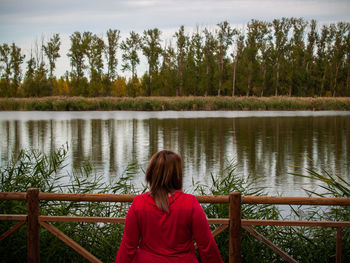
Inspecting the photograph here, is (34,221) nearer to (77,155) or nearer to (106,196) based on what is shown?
(106,196)

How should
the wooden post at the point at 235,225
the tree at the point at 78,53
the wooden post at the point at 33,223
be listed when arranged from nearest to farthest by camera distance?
the wooden post at the point at 235,225 → the wooden post at the point at 33,223 → the tree at the point at 78,53

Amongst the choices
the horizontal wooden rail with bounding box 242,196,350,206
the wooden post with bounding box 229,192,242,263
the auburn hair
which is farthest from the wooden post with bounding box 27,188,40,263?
the horizontal wooden rail with bounding box 242,196,350,206

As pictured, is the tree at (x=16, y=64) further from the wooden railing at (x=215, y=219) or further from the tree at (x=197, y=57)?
the wooden railing at (x=215, y=219)

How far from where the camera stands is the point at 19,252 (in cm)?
505

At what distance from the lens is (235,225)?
3.74 m

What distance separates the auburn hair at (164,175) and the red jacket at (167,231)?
5 centimetres

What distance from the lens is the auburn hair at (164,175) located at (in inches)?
102

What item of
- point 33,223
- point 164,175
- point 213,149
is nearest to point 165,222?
point 164,175

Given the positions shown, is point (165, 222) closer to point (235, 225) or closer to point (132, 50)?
point (235, 225)

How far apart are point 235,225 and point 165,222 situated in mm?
1259

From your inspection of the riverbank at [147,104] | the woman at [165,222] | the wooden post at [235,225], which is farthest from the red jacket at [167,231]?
the riverbank at [147,104]

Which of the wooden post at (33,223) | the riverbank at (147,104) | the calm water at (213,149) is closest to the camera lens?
the wooden post at (33,223)

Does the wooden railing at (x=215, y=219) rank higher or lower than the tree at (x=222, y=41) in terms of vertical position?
lower

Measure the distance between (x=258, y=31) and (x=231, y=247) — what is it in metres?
71.9
